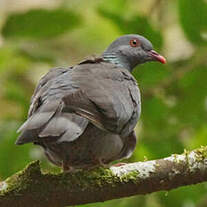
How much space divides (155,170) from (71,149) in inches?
27.8

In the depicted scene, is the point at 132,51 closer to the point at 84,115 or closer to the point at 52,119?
the point at 84,115

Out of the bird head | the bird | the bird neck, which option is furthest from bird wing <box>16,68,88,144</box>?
the bird head

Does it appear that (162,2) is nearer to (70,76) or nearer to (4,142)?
(4,142)

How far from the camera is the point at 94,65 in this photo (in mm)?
4203

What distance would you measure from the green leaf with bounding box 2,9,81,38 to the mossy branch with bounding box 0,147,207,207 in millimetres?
2254

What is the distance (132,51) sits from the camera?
5.20m

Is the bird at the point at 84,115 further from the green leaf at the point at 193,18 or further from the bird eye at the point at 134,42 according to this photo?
the green leaf at the point at 193,18

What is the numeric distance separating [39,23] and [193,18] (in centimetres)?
142

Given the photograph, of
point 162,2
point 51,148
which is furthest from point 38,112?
point 162,2

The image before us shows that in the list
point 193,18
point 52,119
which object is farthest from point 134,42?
point 52,119

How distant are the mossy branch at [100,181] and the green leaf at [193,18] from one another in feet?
5.92

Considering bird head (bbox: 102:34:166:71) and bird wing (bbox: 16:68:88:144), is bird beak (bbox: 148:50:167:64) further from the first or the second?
bird wing (bbox: 16:68:88:144)

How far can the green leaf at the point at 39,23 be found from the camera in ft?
17.6

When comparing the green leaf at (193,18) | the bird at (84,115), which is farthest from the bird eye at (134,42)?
the bird at (84,115)
